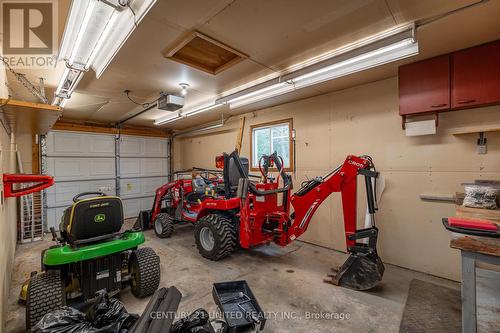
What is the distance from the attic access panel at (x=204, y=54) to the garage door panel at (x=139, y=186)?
5176mm

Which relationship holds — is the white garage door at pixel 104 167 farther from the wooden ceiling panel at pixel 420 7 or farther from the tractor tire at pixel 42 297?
the wooden ceiling panel at pixel 420 7

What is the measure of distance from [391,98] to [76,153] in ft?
23.4

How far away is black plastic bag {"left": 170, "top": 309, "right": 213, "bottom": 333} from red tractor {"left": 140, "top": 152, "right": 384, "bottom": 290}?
1717 millimetres

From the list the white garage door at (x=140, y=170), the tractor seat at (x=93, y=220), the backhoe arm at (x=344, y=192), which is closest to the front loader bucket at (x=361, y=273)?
the backhoe arm at (x=344, y=192)

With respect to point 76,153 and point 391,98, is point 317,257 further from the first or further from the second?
point 76,153

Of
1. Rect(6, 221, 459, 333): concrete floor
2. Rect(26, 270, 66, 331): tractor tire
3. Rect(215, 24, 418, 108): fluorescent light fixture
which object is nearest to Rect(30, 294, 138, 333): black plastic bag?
Rect(26, 270, 66, 331): tractor tire

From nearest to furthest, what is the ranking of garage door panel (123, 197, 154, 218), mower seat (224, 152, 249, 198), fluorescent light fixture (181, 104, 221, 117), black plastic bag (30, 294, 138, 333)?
black plastic bag (30, 294, 138, 333) < mower seat (224, 152, 249, 198) < fluorescent light fixture (181, 104, 221, 117) < garage door panel (123, 197, 154, 218)

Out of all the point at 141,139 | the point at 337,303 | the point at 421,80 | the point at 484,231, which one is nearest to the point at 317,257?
the point at 337,303

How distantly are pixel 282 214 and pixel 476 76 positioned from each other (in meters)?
2.76

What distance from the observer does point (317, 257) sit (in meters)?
3.63

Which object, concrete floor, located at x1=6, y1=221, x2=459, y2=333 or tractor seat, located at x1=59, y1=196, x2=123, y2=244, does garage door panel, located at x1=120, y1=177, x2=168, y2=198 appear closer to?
concrete floor, located at x1=6, y1=221, x2=459, y2=333

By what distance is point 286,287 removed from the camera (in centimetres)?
273

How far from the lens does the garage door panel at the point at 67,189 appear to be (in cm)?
557

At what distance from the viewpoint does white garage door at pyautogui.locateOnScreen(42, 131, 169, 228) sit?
562 centimetres
